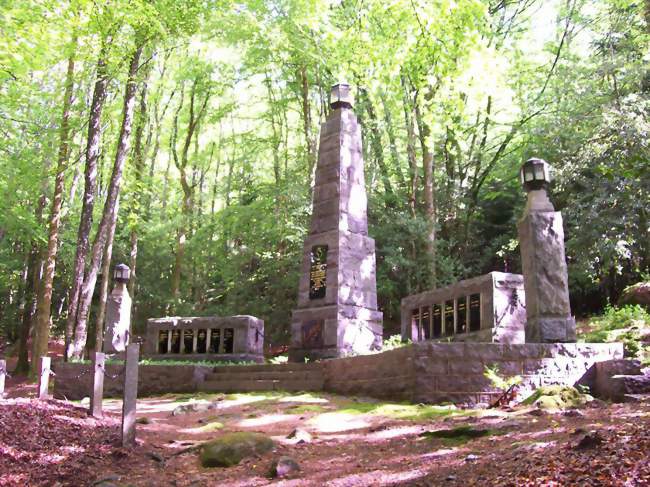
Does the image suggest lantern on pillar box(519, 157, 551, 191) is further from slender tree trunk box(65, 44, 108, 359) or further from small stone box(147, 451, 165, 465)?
slender tree trunk box(65, 44, 108, 359)

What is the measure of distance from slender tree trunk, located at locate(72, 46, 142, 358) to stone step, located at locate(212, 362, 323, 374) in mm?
3657

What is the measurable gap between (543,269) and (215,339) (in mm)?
9688

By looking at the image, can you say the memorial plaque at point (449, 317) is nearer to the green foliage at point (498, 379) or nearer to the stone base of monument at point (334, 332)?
the stone base of monument at point (334, 332)

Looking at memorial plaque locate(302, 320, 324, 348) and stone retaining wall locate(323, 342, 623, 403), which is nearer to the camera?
stone retaining wall locate(323, 342, 623, 403)

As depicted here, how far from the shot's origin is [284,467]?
599 centimetres

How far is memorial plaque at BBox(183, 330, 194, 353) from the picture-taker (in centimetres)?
1691

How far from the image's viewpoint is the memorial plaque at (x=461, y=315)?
41.0 ft

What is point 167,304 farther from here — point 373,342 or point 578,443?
point 578,443

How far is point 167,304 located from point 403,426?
→ 1922 cm

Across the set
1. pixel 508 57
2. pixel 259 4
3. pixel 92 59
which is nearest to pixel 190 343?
pixel 92 59

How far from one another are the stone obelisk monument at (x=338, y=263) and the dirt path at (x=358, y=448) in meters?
4.08

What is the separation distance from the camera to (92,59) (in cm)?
1482

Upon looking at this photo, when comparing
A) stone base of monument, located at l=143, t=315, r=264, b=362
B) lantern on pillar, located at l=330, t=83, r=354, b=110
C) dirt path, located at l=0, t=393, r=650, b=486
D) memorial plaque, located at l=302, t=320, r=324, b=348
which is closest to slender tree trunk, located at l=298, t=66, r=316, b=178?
lantern on pillar, located at l=330, t=83, r=354, b=110

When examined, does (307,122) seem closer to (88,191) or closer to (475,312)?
(88,191)
